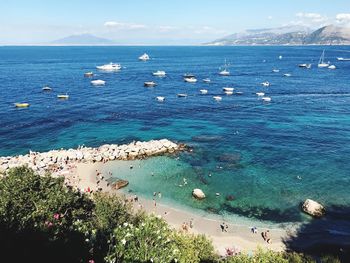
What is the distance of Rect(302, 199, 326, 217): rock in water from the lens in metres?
49.9

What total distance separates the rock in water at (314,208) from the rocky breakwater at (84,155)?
3042 cm

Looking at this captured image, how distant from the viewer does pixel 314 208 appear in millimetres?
50219

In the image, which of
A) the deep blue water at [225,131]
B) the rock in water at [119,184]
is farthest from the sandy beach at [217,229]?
the deep blue water at [225,131]

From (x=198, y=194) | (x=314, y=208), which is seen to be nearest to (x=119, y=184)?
(x=198, y=194)

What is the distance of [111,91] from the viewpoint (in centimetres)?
14062

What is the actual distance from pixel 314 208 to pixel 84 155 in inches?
1677

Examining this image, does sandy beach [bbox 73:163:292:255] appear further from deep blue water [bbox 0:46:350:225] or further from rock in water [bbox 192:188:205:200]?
rock in water [bbox 192:188:205:200]

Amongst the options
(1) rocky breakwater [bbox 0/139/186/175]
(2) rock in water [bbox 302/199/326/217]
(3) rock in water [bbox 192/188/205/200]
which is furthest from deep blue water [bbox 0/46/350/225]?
(1) rocky breakwater [bbox 0/139/186/175]

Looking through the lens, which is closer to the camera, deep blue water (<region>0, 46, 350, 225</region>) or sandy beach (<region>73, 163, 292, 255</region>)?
sandy beach (<region>73, 163, 292, 255</region>)

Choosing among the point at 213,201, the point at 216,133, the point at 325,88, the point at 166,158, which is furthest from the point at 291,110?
the point at 213,201

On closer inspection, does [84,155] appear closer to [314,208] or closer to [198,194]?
[198,194]

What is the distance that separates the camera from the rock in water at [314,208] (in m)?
49.9

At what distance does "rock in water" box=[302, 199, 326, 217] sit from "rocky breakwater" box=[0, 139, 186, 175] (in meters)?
30.4

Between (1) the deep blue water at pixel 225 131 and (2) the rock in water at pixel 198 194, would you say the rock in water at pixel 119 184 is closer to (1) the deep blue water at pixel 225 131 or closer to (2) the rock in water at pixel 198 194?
(1) the deep blue water at pixel 225 131
